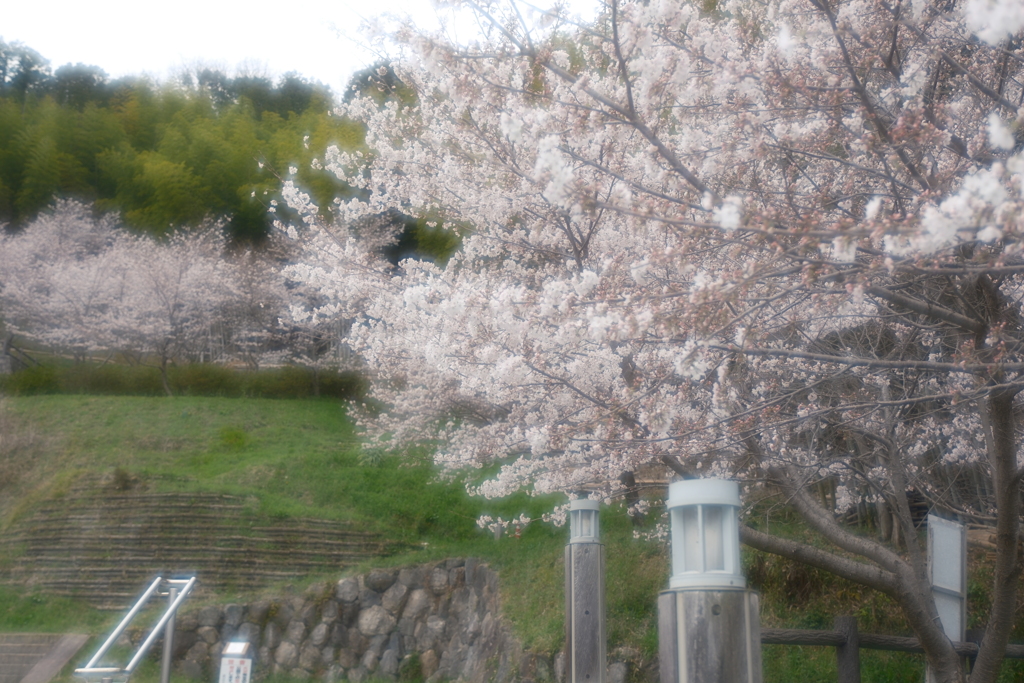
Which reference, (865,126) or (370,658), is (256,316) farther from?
(865,126)

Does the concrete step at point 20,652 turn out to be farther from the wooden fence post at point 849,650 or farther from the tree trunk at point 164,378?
the tree trunk at point 164,378

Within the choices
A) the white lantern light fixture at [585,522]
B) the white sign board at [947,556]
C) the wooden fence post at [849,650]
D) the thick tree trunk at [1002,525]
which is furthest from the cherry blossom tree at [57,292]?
the thick tree trunk at [1002,525]

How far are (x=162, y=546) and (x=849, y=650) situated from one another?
9.56 m

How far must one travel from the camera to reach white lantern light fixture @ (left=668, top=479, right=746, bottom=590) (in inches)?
79.8

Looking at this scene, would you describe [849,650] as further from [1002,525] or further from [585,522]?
[585,522]

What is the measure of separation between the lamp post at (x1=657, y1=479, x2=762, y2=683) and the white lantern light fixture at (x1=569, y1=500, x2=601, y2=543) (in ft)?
7.78

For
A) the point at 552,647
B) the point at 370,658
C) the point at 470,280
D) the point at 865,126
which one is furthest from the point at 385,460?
the point at 865,126

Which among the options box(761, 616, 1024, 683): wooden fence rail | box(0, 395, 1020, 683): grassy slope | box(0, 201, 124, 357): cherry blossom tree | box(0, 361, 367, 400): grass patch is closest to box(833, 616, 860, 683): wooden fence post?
box(761, 616, 1024, 683): wooden fence rail

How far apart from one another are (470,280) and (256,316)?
17.4 meters

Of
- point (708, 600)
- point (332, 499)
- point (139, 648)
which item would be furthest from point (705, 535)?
point (332, 499)

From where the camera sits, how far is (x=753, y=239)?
8.55 ft

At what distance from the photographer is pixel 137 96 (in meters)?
30.1

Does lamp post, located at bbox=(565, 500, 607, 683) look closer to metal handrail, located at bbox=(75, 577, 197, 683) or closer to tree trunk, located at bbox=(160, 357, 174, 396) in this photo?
metal handrail, located at bbox=(75, 577, 197, 683)

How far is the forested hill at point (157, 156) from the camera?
76.4 feet
